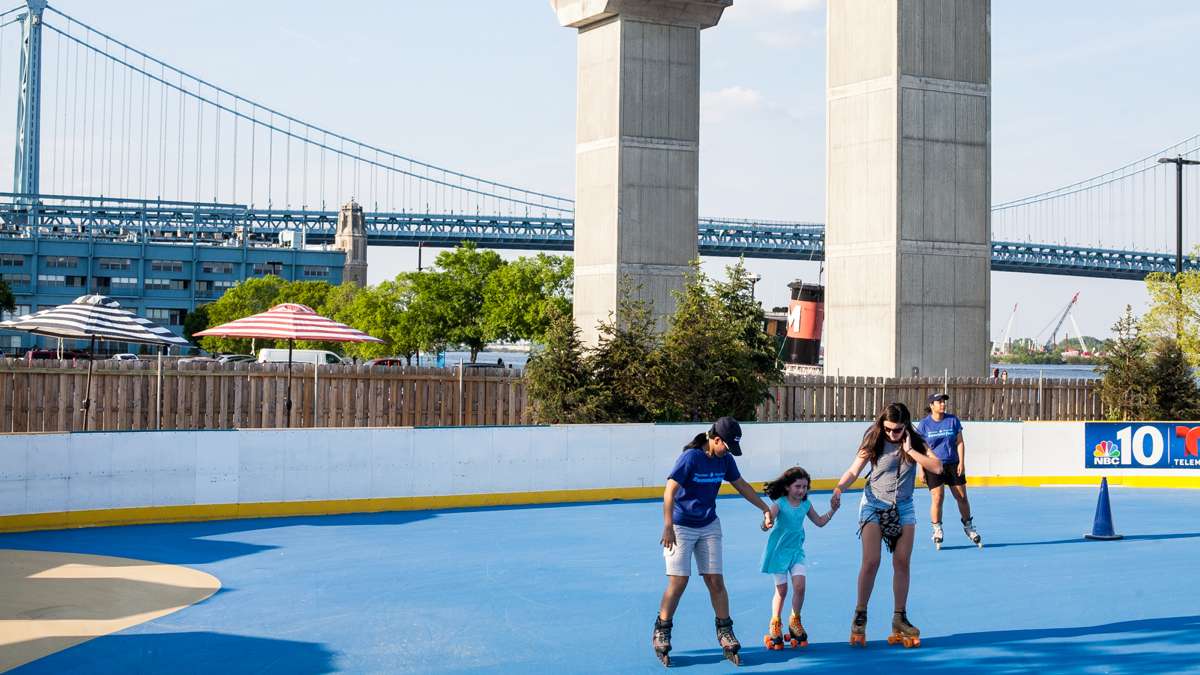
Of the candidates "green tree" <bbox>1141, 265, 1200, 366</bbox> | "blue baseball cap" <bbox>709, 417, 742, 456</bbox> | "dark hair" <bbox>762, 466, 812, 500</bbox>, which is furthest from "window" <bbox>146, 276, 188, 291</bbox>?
"blue baseball cap" <bbox>709, 417, 742, 456</bbox>

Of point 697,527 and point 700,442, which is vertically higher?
point 700,442

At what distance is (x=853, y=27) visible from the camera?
2539 cm

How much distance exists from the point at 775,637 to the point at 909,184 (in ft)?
55.0

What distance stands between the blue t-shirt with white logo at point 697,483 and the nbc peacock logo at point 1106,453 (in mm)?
17039

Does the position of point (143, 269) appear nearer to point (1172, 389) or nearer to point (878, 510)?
point (1172, 389)

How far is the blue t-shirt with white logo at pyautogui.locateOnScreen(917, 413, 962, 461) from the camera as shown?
15234 millimetres

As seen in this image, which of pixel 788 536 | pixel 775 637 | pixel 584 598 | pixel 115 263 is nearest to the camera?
pixel 775 637

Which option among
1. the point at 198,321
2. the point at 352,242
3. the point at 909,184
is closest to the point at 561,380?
the point at 909,184

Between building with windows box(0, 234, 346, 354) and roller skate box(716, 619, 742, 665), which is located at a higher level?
building with windows box(0, 234, 346, 354)

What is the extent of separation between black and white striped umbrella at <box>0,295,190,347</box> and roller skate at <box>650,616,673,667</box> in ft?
46.4

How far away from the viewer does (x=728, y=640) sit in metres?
9.16

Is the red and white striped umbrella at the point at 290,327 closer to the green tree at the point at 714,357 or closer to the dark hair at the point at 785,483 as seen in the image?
the green tree at the point at 714,357

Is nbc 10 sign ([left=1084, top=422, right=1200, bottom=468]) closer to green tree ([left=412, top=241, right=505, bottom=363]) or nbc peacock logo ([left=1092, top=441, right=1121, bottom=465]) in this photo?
nbc peacock logo ([left=1092, top=441, right=1121, bottom=465])

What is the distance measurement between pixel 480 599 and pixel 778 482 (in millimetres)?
3326
